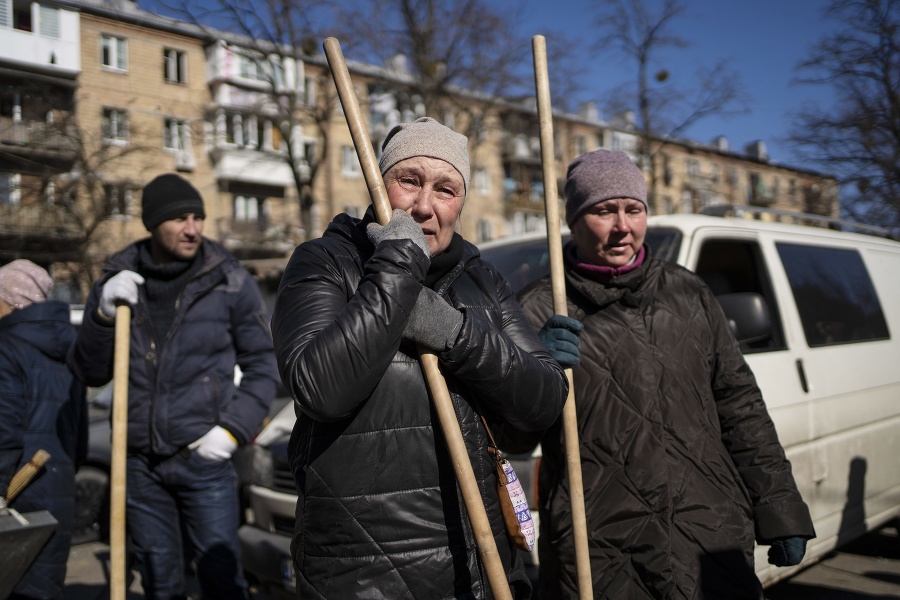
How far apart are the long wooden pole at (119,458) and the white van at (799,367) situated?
1318 millimetres

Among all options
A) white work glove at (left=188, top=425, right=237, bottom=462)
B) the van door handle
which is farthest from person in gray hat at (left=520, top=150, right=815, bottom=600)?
the van door handle

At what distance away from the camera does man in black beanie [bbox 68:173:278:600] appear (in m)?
3.32

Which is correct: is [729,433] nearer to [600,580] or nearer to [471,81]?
[600,580]

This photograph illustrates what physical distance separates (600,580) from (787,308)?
2599 mm

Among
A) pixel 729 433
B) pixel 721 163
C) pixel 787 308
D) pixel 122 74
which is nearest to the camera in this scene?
pixel 729 433

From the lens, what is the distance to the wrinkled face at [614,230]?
8.72ft

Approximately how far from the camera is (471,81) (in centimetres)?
2000

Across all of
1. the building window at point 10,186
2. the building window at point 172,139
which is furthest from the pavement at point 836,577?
the building window at point 172,139

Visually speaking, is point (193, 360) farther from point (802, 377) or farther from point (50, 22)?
point (50, 22)

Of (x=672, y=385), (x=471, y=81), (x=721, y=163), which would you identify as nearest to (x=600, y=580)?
(x=672, y=385)

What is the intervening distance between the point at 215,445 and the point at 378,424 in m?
1.81

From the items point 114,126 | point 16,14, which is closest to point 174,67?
point 16,14

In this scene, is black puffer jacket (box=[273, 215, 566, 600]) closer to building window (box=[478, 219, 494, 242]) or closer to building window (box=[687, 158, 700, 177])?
building window (box=[478, 219, 494, 242])

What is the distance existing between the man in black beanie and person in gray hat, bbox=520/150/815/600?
1.54 metres
